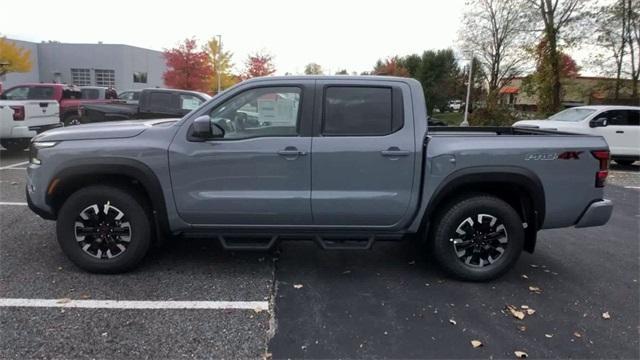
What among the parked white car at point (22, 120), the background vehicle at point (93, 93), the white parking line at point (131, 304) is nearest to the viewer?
the white parking line at point (131, 304)

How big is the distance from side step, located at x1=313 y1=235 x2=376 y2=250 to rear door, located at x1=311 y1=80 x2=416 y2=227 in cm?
15

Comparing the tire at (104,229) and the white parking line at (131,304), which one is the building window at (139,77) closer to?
the tire at (104,229)

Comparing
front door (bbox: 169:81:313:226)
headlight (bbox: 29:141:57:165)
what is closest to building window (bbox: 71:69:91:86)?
headlight (bbox: 29:141:57:165)

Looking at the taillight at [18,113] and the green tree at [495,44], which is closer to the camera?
the taillight at [18,113]

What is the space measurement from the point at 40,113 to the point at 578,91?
2741 cm

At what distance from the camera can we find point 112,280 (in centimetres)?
400

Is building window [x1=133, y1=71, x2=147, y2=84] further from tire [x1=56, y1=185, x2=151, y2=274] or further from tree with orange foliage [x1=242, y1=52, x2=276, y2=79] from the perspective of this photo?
tire [x1=56, y1=185, x2=151, y2=274]

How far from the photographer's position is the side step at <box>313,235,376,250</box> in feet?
13.3

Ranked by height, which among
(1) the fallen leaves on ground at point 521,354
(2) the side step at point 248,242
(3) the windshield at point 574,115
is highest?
(3) the windshield at point 574,115

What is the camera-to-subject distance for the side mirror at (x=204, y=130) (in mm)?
3754

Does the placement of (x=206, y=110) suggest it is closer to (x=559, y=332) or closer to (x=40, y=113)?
(x=559, y=332)

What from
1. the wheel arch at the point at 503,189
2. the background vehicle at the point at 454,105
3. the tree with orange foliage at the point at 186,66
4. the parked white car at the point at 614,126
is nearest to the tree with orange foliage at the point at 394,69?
the background vehicle at the point at 454,105

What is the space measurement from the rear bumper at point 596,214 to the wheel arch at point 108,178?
3775mm

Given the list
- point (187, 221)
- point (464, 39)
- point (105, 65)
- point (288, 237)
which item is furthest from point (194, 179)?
point (105, 65)
